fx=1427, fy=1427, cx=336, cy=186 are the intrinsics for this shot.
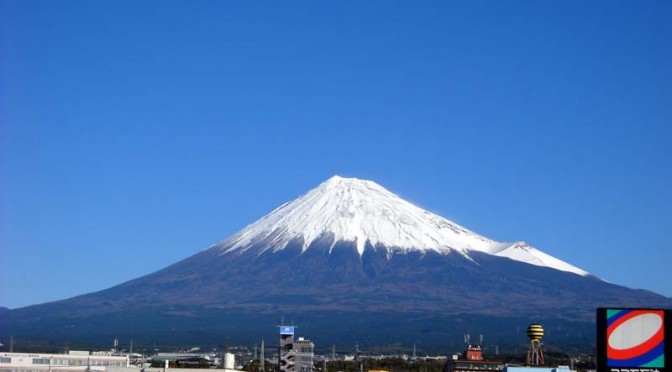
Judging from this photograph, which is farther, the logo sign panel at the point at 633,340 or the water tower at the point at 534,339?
the water tower at the point at 534,339

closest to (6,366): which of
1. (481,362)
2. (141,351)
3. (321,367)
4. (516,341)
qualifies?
(481,362)

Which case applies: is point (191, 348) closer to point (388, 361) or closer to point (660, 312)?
point (388, 361)

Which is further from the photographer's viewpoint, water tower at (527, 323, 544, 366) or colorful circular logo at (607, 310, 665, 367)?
water tower at (527, 323, 544, 366)

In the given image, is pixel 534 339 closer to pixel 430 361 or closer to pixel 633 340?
pixel 633 340

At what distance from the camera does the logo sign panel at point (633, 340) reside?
33.6 m

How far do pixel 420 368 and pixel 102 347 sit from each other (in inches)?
2460

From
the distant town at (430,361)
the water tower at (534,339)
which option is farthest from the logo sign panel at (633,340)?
the water tower at (534,339)

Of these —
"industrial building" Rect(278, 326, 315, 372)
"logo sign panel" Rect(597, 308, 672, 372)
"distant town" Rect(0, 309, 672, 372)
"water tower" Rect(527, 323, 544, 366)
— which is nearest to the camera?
"logo sign panel" Rect(597, 308, 672, 372)

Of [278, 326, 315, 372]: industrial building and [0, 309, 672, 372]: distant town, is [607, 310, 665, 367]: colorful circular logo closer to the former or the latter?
[0, 309, 672, 372]: distant town

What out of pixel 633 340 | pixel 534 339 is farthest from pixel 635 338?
pixel 534 339

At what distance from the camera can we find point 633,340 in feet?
111

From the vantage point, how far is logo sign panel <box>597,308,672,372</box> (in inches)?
1323

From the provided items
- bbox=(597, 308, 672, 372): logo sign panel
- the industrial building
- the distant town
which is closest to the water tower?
the distant town

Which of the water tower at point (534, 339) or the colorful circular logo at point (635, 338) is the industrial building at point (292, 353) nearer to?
the water tower at point (534, 339)
